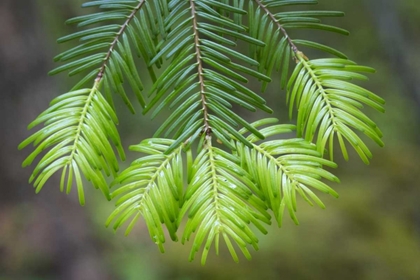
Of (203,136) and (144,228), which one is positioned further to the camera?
(144,228)

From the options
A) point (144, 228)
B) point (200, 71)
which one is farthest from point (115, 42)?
point (144, 228)

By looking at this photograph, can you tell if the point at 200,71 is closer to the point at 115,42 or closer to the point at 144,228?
the point at 115,42

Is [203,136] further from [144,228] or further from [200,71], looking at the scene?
[144,228]

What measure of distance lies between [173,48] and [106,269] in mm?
1662

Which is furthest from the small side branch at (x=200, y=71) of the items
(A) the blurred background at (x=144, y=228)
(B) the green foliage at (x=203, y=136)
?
(A) the blurred background at (x=144, y=228)

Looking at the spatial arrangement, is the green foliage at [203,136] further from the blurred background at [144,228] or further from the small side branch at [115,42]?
the blurred background at [144,228]

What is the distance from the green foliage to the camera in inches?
17.4

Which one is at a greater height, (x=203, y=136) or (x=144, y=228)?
(x=203, y=136)

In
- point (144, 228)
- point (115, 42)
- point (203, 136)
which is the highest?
point (115, 42)

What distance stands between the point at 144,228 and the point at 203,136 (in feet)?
6.80

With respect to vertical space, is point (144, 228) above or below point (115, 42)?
below

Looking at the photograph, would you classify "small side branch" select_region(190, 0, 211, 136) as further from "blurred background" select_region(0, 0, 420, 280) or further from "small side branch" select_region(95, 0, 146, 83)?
"blurred background" select_region(0, 0, 420, 280)

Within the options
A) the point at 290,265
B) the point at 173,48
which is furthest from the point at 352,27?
the point at 173,48

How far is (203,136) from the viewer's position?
1.53 feet
